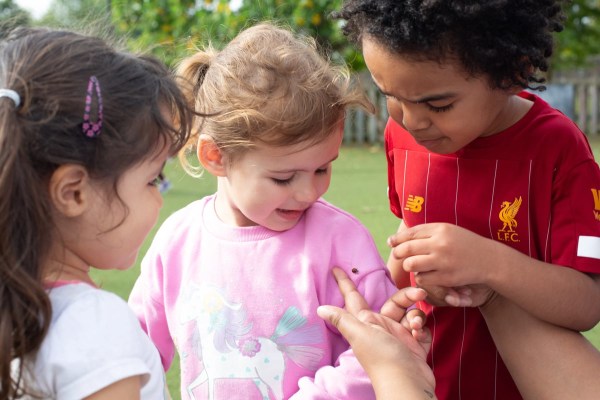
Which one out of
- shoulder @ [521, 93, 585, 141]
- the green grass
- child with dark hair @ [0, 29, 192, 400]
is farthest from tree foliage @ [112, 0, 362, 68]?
child with dark hair @ [0, 29, 192, 400]

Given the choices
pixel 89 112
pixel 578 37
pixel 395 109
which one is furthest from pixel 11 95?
pixel 578 37

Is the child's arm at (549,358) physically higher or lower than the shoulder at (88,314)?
lower

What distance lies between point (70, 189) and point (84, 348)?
11.4 inches

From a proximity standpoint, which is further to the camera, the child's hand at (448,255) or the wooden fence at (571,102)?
the wooden fence at (571,102)

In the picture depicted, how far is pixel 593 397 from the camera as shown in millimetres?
2195

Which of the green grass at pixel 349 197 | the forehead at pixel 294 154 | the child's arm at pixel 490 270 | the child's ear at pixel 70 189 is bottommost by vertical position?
the green grass at pixel 349 197

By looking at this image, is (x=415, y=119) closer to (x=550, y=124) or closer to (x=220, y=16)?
(x=550, y=124)

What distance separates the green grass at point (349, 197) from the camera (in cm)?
441

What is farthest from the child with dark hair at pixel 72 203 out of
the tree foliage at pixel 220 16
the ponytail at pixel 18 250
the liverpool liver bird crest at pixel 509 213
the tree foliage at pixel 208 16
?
the tree foliage at pixel 208 16

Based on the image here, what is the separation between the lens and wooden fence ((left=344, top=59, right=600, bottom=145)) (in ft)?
44.1

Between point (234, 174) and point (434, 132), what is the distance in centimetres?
53

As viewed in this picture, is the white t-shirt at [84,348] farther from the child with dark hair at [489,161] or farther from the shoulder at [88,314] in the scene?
the child with dark hair at [489,161]

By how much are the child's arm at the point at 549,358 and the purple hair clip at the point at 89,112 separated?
125cm

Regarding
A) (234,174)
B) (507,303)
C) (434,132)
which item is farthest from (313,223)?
(507,303)
